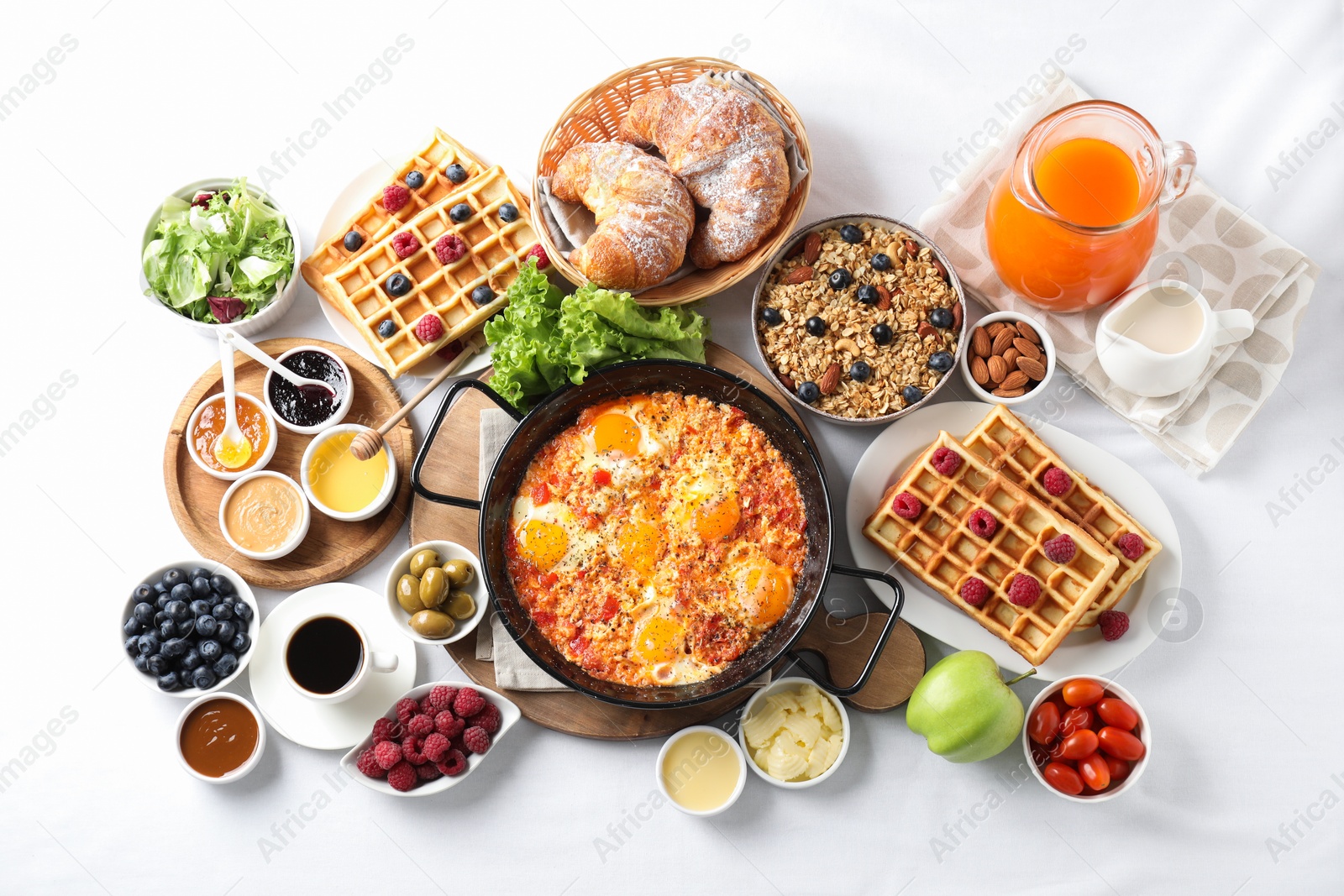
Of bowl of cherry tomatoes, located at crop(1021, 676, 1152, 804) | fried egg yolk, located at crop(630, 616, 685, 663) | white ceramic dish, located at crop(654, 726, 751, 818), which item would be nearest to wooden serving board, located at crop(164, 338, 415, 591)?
fried egg yolk, located at crop(630, 616, 685, 663)

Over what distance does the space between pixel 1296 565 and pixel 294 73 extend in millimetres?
5037

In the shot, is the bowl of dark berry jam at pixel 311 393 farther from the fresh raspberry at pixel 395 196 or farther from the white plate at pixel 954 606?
the white plate at pixel 954 606

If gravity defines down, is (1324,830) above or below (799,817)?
above

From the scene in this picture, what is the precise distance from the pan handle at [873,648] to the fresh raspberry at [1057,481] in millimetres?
714

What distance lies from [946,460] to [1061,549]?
536mm

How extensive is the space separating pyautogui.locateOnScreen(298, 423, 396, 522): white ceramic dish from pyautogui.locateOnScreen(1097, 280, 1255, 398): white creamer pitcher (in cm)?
298

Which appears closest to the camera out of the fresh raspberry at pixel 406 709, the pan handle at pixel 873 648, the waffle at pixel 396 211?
the pan handle at pixel 873 648

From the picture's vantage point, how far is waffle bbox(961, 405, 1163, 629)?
11.5 ft

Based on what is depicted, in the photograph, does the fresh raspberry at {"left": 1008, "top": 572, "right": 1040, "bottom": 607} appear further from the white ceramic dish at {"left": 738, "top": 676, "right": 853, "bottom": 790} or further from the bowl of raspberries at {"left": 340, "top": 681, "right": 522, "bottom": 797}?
the bowl of raspberries at {"left": 340, "top": 681, "right": 522, "bottom": 797}

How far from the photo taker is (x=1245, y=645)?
3.83 m

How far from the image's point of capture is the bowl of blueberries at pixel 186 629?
355 centimetres

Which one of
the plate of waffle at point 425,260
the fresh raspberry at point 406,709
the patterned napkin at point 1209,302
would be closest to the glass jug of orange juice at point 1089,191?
A: the patterned napkin at point 1209,302

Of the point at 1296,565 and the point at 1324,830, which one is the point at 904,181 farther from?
A: the point at 1324,830

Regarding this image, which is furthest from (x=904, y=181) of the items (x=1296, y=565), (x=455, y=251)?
(x=1296, y=565)
